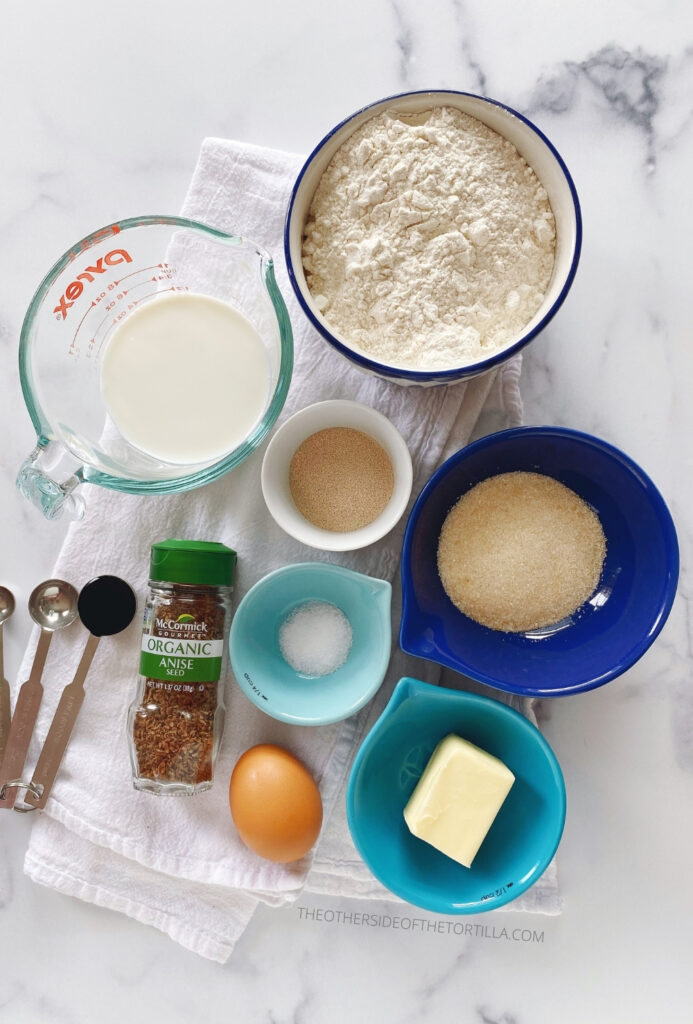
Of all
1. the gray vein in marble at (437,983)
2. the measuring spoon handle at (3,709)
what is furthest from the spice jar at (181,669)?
the gray vein in marble at (437,983)

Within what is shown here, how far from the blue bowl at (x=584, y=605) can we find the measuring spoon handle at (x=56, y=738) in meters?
0.53

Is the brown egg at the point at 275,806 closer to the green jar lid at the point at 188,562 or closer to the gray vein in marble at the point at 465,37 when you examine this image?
the green jar lid at the point at 188,562

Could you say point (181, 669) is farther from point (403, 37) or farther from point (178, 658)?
point (403, 37)

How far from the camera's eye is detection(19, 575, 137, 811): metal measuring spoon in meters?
1.17

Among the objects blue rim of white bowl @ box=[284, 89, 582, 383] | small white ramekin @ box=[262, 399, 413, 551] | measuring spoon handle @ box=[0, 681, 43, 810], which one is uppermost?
blue rim of white bowl @ box=[284, 89, 582, 383]

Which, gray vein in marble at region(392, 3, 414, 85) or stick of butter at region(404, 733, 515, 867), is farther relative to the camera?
gray vein in marble at region(392, 3, 414, 85)

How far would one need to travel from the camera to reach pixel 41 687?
1.20 meters

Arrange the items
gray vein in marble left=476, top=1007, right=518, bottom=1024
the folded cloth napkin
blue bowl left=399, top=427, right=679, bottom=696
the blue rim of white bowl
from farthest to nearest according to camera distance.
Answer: gray vein in marble left=476, top=1007, right=518, bottom=1024
the folded cloth napkin
blue bowl left=399, top=427, right=679, bottom=696
the blue rim of white bowl

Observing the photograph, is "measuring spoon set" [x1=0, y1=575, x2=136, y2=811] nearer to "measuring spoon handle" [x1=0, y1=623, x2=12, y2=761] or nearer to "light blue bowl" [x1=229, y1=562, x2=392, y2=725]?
"measuring spoon handle" [x1=0, y1=623, x2=12, y2=761]

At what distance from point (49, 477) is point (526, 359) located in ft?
2.48

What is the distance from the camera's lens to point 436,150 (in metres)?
0.95

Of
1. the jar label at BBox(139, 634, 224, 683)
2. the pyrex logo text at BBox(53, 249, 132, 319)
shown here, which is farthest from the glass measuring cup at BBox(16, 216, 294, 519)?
the jar label at BBox(139, 634, 224, 683)

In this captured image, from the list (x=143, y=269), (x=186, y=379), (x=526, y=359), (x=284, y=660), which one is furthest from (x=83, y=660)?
(x=526, y=359)

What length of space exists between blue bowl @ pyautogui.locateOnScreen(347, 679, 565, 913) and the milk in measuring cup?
0.46m
